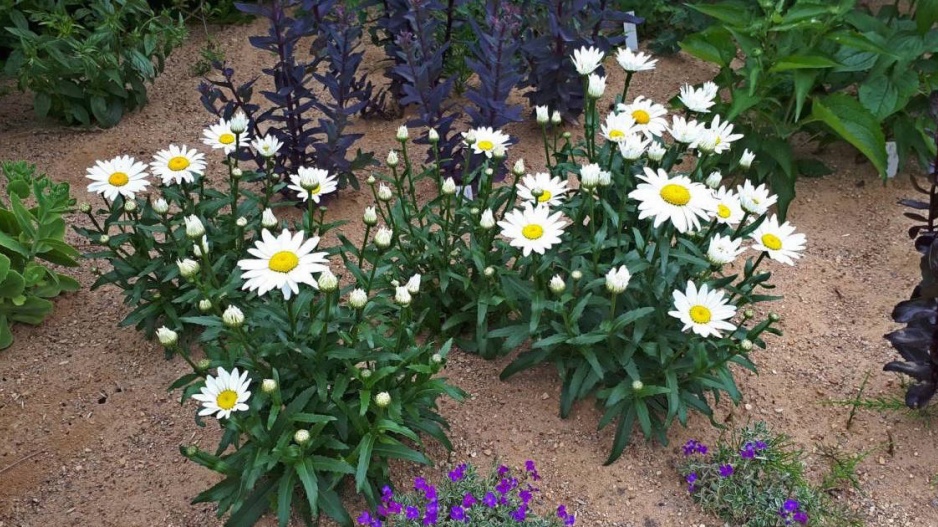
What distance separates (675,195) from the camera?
232 centimetres

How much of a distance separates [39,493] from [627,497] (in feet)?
6.25

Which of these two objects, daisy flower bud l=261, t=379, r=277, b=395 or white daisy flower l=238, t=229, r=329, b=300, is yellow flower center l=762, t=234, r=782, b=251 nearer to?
white daisy flower l=238, t=229, r=329, b=300

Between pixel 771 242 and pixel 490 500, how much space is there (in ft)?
3.70

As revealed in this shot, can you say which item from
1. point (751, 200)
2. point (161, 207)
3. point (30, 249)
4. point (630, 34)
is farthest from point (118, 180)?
point (630, 34)

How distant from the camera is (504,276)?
2.74m

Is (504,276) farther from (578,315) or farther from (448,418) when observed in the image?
(448,418)

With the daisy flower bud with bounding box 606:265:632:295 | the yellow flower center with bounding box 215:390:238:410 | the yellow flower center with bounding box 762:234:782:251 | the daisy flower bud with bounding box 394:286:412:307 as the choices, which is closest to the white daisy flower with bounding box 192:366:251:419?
the yellow flower center with bounding box 215:390:238:410

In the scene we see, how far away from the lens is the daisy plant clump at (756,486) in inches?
97.3

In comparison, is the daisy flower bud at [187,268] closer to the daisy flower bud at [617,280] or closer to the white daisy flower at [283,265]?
the white daisy flower at [283,265]

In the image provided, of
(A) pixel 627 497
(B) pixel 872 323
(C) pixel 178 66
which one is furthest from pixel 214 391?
(C) pixel 178 66

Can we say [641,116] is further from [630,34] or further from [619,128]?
[630,34]

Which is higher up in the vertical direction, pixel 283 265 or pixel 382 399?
pixel 283 265

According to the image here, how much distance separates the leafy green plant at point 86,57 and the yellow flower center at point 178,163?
1.46 metres

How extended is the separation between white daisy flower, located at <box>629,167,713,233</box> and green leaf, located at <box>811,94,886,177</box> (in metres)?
1.59
